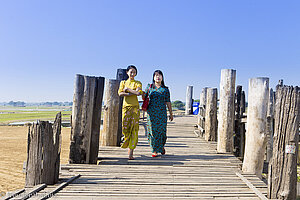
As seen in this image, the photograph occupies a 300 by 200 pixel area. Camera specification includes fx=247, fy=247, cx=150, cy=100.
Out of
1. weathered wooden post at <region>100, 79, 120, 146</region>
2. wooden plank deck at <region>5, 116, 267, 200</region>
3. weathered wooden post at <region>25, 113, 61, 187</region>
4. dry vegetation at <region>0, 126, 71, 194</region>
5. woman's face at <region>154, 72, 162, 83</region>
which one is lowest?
dry vegetation at <region>0, 126, 71, 194</region>

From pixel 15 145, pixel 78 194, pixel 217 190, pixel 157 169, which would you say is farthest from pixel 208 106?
pixel 15 145

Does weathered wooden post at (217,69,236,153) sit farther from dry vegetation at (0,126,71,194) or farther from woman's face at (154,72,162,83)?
dry vegetation at (0,126,71,194)

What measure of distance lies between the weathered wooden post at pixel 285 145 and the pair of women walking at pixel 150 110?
2307mm

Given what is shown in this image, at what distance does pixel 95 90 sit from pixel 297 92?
3033 mm

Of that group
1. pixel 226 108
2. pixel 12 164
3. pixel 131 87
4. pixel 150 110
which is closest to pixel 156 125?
pixel 150 110

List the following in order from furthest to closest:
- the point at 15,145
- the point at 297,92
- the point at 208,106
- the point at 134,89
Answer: the point at 15,145 → the point at 208,106 → the point at 134,89 → the point at 297,92

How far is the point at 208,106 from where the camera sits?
7.16m

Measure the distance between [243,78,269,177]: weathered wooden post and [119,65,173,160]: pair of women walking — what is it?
1569 mm

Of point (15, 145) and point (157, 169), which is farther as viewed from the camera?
point (15, 145)

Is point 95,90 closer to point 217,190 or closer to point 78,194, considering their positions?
point 78,194

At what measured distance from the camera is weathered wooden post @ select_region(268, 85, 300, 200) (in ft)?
9.53

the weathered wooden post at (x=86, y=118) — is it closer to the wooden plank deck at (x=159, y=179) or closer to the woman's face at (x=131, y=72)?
the wooden plank deck at (x=159, y=179)

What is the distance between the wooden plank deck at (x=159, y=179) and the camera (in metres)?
3.04

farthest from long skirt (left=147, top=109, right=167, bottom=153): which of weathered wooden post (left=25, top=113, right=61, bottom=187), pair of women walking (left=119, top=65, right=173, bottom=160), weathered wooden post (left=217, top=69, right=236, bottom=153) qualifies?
weathered wooden post (left=25, top=113, right=61, bottom=187)
